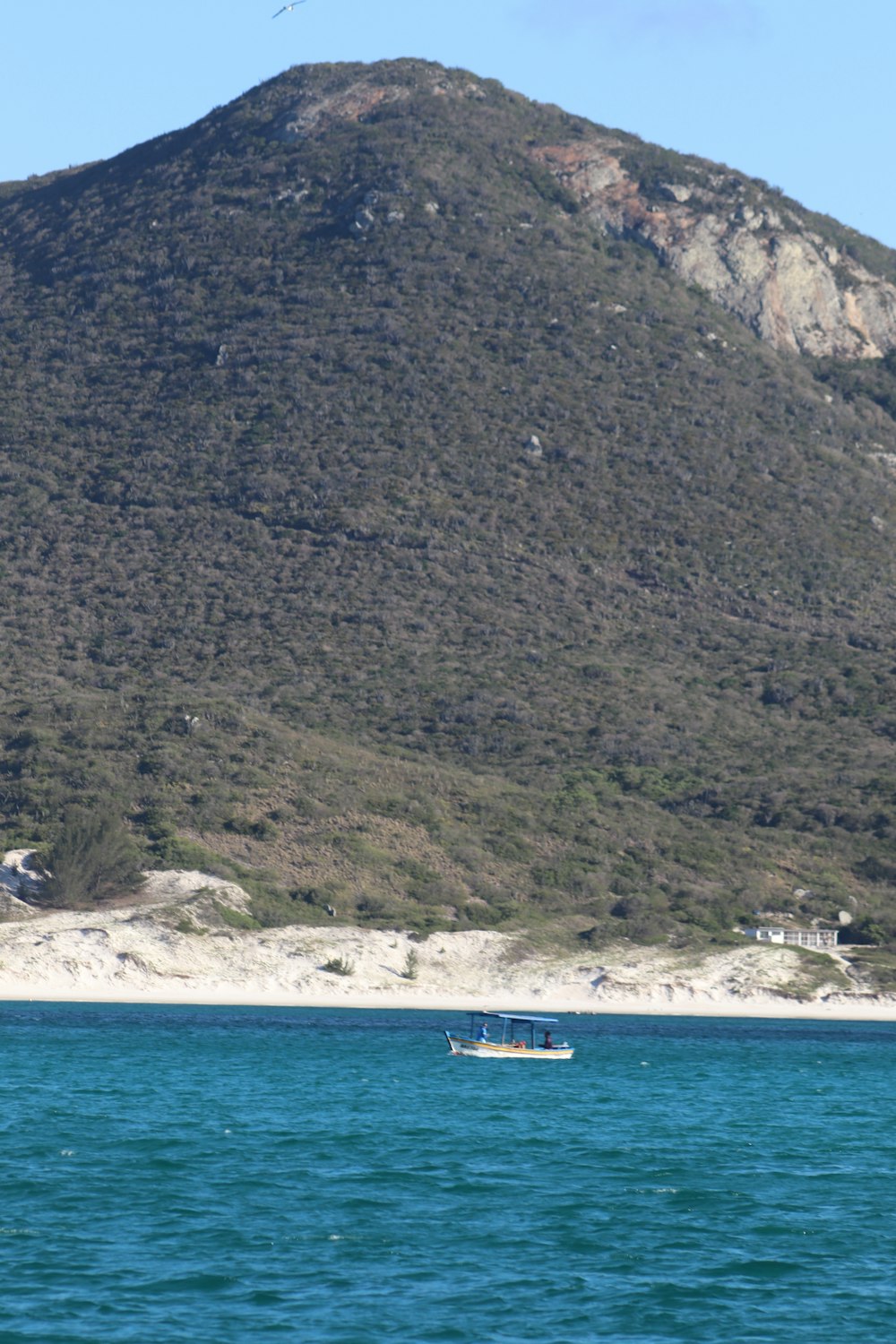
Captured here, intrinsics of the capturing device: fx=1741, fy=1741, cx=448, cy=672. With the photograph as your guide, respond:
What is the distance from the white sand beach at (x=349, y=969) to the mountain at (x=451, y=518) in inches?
147

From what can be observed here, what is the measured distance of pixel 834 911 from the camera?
9144 centimetres

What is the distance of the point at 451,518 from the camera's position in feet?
425

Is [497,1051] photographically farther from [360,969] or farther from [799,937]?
[799,937]

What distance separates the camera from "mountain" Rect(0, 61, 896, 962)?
95.2 meters

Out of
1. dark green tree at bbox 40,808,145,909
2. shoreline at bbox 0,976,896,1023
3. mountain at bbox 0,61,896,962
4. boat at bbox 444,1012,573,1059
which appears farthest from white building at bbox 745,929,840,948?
Answer: dark green tree at bbox 40,808,145,909

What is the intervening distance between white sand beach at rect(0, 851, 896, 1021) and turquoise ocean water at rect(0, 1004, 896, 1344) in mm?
7561

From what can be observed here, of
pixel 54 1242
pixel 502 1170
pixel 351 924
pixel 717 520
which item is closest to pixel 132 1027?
pixel 351 924

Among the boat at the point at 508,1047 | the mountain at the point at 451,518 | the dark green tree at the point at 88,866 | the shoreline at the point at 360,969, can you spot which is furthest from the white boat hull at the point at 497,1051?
the dark green tree at the point at 88,866

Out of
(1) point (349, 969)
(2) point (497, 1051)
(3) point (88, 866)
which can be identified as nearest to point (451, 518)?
(3) point (88, 866)

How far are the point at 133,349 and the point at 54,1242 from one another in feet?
433

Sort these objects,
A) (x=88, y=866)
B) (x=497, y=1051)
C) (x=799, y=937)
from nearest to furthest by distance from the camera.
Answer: (x=497, y=1051), (x=88, y=866), (x=799, y=937)

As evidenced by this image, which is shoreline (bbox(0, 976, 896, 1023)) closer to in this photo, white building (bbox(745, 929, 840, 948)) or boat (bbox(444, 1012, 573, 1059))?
white building (bbox(745, 929, 840, 948))

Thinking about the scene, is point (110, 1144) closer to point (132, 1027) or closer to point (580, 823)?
point (132, 1027)

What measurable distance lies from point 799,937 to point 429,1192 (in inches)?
2061
